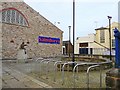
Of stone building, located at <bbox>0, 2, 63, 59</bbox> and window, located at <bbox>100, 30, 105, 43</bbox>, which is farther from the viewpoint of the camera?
window, located at <bbox>100, 30, 105, 43</bbox>

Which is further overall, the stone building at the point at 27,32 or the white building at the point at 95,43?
the white building at the point at 95,43

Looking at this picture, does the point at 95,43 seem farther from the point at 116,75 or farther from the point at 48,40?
the point at 116,75

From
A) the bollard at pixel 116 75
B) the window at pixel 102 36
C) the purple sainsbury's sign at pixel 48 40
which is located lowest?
the bollard at pixel 116 75

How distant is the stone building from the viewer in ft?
62.0

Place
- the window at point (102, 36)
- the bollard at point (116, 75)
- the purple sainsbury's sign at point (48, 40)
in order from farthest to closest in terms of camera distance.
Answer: the window at point (102, 36), the purple sainsbury's sign at point (48, 40), the bollard at point (116, 75)

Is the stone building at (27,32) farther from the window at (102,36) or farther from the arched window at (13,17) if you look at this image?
the window at (102,36)

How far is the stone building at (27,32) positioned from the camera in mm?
18891

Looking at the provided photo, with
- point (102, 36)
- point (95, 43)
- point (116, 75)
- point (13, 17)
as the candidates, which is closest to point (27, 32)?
point (13, 17)

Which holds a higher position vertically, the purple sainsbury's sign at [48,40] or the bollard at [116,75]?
the purple sainsbury's sign at [48,40]

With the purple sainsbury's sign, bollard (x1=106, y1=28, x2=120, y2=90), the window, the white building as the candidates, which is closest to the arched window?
the purple sainsbury's sign

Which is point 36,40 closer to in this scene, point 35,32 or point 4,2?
point 35,32

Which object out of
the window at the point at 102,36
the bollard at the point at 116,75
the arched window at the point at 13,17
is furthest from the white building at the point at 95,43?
the bollard at the point at 116,75

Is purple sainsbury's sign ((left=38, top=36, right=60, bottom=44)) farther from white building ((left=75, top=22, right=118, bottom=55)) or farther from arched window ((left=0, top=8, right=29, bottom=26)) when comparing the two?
white building ((left=75, top=22, right=118, bottom=55))

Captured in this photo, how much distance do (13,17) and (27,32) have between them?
7.86 ft
